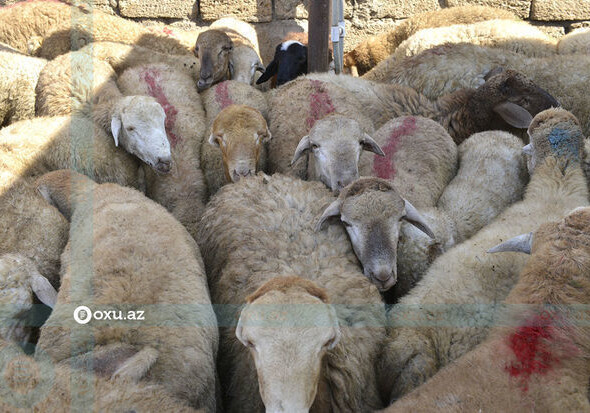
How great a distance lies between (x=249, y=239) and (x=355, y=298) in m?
0.74

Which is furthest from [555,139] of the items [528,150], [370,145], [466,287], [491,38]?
[491,38]

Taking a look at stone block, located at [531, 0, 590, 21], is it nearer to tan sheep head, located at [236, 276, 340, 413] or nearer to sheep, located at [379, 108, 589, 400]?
sheep, located at [379, 108, 589, 400]

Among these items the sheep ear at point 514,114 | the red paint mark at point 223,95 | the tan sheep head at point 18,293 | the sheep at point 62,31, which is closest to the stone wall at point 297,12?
the sheep at point 62,31

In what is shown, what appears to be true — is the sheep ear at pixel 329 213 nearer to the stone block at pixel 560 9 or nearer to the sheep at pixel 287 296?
the sheep at pixel 287 296

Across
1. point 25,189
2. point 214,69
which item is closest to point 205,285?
point 25,189

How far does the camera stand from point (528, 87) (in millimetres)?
5344

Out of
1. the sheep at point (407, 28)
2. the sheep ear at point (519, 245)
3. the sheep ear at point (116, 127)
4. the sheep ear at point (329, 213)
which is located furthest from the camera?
the sheep at point (407, 28)

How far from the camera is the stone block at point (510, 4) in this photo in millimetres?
8922

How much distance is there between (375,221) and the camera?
11.8 feet

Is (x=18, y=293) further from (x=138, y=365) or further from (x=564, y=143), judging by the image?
(x=564, y=143)

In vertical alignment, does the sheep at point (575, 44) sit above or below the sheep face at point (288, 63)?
above

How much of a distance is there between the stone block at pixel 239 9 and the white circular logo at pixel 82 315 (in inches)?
263

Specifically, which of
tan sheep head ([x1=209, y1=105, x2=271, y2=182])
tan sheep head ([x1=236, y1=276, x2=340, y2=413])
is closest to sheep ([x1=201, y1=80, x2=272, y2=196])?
tan sheep head ([x1=209, y1=105, x2=271, y2=182])

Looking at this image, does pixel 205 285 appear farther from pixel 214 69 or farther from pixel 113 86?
pixel 214 69
